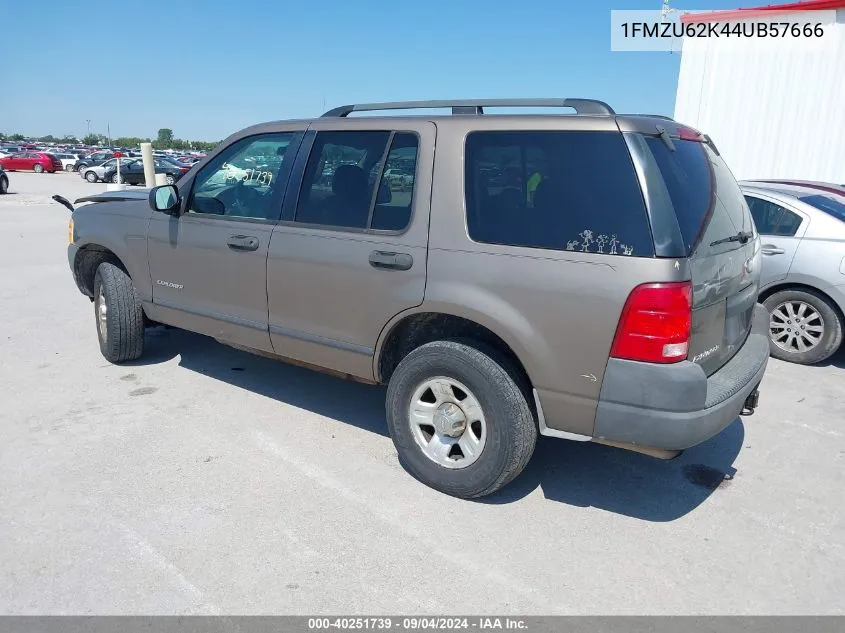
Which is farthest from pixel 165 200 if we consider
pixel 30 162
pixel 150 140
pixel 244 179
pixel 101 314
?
pixel 150 140

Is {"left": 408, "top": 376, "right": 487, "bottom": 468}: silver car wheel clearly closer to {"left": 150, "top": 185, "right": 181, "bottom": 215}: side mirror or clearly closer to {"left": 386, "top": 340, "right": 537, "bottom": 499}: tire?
{"left": 386, "top": 340, "right": 537, "bottom": 499}: tire

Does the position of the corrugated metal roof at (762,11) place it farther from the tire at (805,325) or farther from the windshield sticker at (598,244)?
the windshield sticker at (598,244)

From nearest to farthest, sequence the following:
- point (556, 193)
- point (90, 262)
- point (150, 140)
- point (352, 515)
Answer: point (556, 193), point (352, 515), point (90, 262), point (150, 140)

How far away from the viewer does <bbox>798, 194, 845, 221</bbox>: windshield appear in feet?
Result: 19.0

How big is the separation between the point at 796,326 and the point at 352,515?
4.68m

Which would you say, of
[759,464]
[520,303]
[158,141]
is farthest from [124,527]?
[158,141]

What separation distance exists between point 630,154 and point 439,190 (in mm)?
981

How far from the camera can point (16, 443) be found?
3.93m

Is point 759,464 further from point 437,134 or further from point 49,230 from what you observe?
point 49,230

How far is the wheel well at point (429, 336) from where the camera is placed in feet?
10.9

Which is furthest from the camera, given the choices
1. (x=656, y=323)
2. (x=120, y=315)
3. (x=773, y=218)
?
(x=773, y=218)

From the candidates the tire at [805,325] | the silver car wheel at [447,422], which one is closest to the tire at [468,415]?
the silver car wheel at [447,422]

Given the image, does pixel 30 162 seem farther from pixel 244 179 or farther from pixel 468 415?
pixel 468 415

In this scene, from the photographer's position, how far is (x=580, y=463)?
12.9 ft
